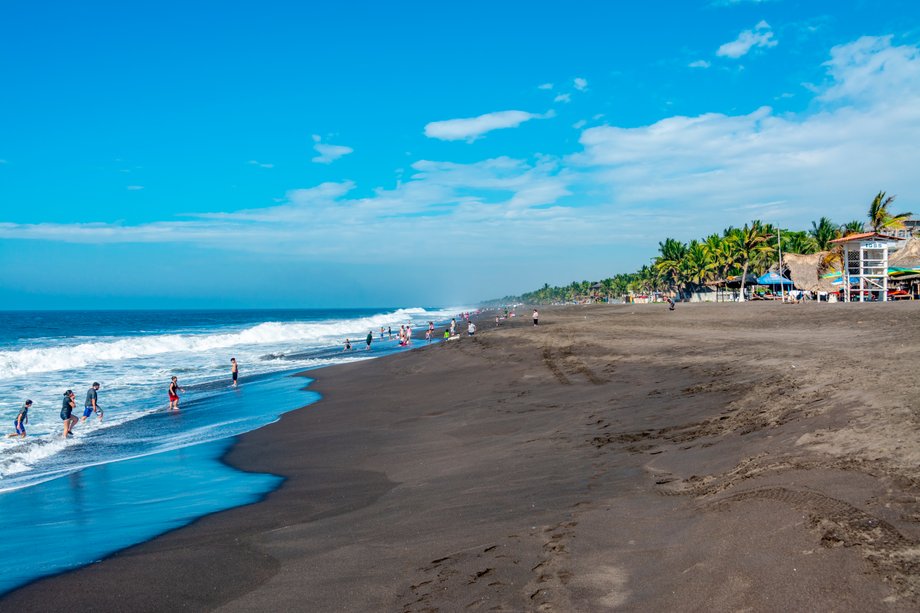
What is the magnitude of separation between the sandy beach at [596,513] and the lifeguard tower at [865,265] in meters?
33.6

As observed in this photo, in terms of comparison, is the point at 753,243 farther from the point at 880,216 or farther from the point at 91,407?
the point at 91,407

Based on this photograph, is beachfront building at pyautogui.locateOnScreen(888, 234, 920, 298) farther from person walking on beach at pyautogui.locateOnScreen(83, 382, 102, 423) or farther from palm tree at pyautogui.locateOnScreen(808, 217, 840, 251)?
person walking on beach at pyautogui.locateOnScreen(83, 382, 102, 423)

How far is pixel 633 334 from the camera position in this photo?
89.7 feet

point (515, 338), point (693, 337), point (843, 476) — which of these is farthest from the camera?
point (515, 338)

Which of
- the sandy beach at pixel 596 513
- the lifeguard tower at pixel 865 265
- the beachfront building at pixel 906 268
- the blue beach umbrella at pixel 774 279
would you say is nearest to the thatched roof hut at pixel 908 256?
the beachfront building at pixel 906 268

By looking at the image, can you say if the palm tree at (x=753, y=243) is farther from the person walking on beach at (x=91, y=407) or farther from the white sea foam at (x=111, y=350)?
the person walking on beach at (x=91, y=407)

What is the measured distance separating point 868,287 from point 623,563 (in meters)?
50.2

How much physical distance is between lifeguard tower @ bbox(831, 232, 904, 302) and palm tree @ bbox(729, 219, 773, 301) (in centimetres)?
2208

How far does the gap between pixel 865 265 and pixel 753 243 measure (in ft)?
95.0

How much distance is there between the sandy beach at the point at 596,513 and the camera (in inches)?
174

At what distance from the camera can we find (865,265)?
45031mm

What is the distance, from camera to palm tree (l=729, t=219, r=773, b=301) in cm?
7244

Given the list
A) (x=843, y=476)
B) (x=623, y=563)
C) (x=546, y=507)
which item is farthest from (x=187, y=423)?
Result: (x=843, y=476)

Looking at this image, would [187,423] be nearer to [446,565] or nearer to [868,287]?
[446,565]
